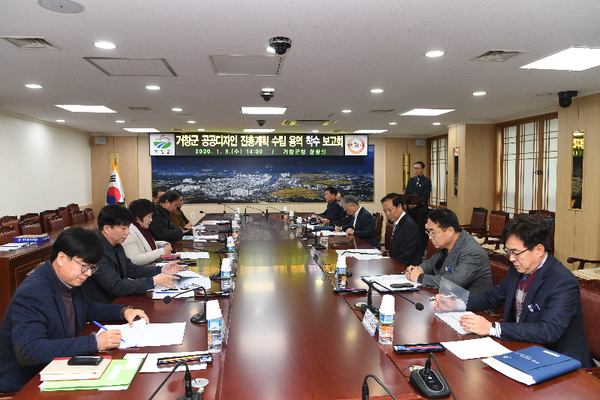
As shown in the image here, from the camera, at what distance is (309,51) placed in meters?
3.38

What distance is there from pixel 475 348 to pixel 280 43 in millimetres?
2375

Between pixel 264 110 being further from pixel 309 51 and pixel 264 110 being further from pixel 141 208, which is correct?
pixel 141 208

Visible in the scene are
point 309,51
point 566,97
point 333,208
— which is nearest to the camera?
point 309,51

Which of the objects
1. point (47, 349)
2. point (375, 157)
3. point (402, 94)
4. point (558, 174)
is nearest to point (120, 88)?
point (402, 94)

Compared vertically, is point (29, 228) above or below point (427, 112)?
below

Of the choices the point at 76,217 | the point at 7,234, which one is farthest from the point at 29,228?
the point at 76,217

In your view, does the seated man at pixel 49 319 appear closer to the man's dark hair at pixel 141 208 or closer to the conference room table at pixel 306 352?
the conference room table at pixel 306 352

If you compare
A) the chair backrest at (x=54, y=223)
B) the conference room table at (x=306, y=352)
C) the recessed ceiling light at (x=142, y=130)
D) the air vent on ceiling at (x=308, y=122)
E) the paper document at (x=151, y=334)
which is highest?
the recessed ceiling light at (x=142, y=130)

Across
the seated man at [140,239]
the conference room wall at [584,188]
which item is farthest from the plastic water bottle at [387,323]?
the conference room wall at [584,188]

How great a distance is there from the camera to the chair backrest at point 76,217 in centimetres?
753

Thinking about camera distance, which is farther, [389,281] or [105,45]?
[105,45]

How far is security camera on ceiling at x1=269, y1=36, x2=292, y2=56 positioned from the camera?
302cm

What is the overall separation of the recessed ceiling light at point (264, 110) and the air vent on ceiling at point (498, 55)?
3.29m

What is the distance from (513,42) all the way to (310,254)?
2470 mm
